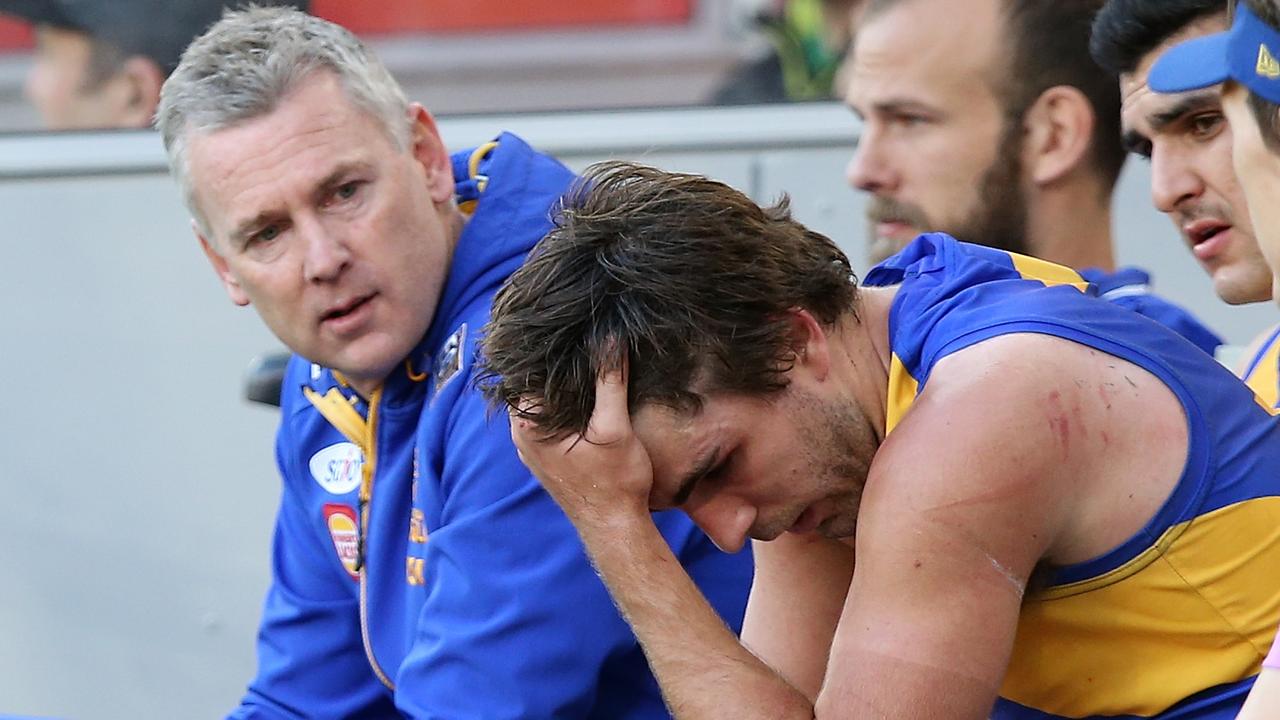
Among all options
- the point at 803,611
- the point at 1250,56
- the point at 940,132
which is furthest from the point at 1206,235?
the point at 1250,56

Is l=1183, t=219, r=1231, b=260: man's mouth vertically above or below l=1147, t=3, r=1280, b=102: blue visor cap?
below

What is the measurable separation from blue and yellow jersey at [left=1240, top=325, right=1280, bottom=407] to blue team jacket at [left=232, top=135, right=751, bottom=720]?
95 centimetres

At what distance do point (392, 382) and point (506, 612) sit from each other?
528mm

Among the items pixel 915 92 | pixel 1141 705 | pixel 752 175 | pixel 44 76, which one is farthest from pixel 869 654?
pixel 44 76

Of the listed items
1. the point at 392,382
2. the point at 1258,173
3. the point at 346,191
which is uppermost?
the point at 1258,173

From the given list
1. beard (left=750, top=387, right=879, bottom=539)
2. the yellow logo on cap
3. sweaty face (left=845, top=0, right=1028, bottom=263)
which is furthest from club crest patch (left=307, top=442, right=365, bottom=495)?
the yellow logo on cap

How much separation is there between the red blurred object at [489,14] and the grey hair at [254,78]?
3.72 ft

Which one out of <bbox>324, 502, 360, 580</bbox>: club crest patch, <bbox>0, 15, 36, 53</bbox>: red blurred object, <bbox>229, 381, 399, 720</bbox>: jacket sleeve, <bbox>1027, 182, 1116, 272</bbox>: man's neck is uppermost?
<bbox>1027, 182, 1116, 272</bbox>: man's neck

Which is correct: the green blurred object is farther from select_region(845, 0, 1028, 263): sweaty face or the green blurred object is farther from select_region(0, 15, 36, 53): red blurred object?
select_region(0, 15, 36, 53): red blurred object

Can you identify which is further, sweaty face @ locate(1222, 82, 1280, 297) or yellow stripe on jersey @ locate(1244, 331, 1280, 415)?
yellow stripe on jersey @ locate(1244, 331, 1280, 415)

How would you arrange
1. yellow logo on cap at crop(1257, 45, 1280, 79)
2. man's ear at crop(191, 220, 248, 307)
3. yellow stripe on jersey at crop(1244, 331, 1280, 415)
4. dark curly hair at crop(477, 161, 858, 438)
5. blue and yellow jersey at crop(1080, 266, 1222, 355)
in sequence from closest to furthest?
1. yellow logo on cap at crop(1257, 45, 1280, 79)
2. dark curly hair at crop(477, 161, 858, 438)
3. man's ear at crop(191, 220, 248, 307)
4. yellow stripe on jersey at crop(1244, 331, 1280, 415)
5. blue and yellow jersey at crop(1080, 266, 1222, 355)

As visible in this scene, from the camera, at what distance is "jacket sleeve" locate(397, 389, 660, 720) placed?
2.08m

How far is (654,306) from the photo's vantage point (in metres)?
1.75

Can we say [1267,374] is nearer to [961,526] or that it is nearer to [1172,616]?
[1172,616]
